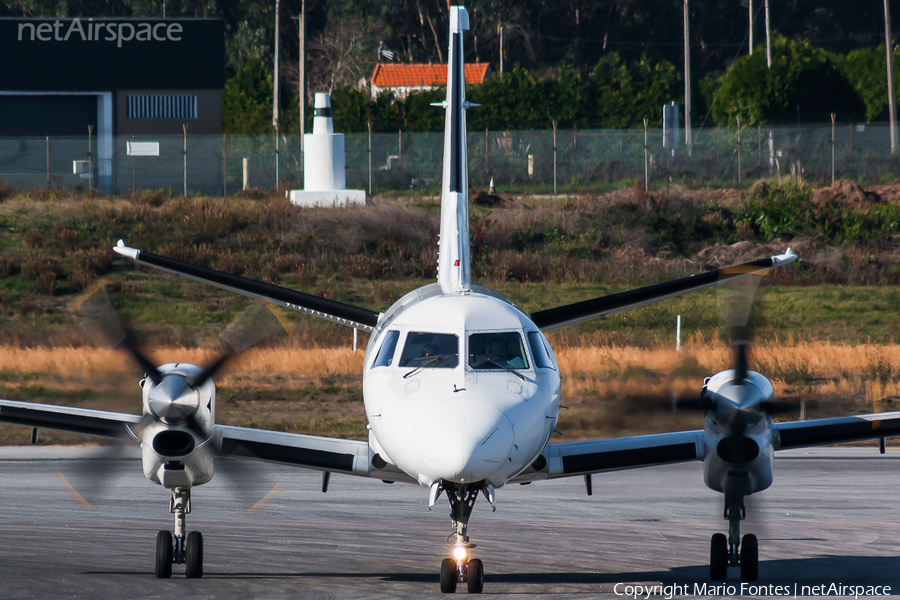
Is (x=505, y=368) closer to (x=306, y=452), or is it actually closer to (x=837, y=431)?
(x=306, y=452)

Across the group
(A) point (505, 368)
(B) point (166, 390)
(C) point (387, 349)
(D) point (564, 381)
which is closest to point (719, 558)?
(A) point (505, 368)

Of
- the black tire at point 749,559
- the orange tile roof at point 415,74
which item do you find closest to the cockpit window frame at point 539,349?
the black tire at point 749,559

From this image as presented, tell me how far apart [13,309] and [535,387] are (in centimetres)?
2981


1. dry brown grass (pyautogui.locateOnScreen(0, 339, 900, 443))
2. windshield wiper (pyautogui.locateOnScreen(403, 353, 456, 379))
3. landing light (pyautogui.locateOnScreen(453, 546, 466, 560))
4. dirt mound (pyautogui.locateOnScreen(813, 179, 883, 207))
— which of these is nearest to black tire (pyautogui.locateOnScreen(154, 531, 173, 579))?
landing light (pyautogui.locateOnScreen(453, 546, 466, 560))

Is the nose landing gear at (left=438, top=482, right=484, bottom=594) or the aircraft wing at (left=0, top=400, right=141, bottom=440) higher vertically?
the aircraft wing at (left=0, top=400, right=141, bottom=440)

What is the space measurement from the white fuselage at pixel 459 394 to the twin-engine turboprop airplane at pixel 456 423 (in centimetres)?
2

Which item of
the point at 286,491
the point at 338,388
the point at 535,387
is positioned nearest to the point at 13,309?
the point at 338,388

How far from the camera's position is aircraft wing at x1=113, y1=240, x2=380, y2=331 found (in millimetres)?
13789

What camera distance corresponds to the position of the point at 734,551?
12734mm

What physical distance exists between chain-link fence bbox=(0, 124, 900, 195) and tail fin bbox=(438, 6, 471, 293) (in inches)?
1281

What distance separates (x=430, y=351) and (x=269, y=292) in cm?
340

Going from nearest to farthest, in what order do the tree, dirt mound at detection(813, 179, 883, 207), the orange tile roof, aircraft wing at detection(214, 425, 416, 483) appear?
aircraft wing at detection(214, 425, 416, 483), dirt mound at detection(813, 179, 883, 207), the orange tile roof, the tree

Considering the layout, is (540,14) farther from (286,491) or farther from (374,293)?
(286,491)

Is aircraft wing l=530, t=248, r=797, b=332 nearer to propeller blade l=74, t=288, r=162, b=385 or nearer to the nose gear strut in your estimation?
the nose gear strut
